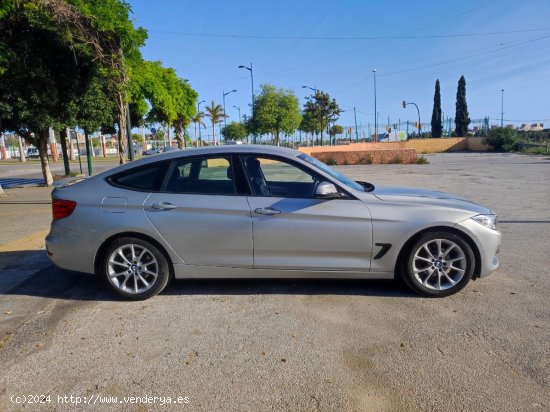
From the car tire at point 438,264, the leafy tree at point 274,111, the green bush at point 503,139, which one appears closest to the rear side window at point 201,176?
the car tire at point 438,264

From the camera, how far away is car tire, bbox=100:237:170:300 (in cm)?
443

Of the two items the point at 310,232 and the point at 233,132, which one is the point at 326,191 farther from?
the point at 233,132

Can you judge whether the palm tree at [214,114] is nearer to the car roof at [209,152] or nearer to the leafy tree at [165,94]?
the leafy tree at [165,94]

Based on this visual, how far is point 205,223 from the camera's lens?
437cm

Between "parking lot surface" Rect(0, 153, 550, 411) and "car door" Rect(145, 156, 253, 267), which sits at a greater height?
"car door" Rect(145, 156, 253, 267)

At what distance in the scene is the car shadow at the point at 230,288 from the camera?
4.61 metres

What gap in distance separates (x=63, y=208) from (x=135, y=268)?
3.28 feet

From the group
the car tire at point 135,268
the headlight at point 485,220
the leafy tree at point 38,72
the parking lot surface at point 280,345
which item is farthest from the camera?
the leafy tree at point 38,72

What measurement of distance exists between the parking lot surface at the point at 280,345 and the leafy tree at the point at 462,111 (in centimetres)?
6606

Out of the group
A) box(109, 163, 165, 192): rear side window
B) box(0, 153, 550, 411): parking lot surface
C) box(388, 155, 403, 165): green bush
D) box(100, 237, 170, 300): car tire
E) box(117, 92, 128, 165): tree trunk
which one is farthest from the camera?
box(388, 155, 403, 165): green bush

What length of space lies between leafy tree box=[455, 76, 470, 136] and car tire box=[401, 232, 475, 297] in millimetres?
67291

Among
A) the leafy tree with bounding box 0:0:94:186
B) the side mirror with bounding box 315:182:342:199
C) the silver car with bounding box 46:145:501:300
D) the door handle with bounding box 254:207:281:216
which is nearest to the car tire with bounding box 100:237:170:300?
the silver car with bounding box 46:145:501:300

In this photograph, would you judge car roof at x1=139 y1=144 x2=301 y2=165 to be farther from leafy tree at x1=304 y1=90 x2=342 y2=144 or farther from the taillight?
leafy tree at x1=304 y1=90 x2=342 y2=144

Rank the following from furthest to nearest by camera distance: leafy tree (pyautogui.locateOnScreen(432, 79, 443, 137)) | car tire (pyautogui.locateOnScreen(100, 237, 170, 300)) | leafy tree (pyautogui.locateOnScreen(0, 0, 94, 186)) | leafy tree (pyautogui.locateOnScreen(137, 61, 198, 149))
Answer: leafy tree (pyautogui.locateOnScreen(432, 79, 443, 137)), leafy tree (pyautogui.locateOnScreen(137, 61, 198, 149)), leafy tree (pyautogui.locateOnScreen(0, 0, 94, 186)), car tire (pyautogui.locateOnScreen(100, 237, 170, 300))
